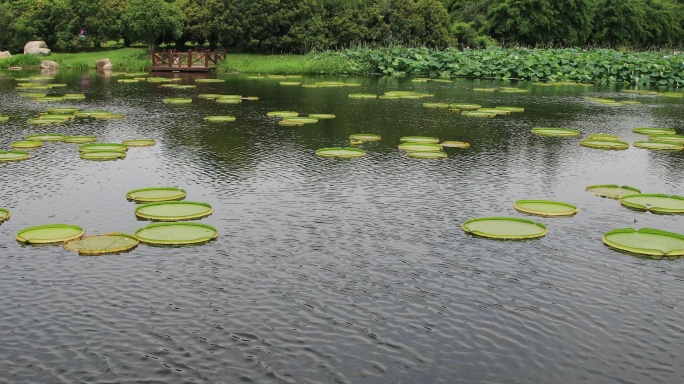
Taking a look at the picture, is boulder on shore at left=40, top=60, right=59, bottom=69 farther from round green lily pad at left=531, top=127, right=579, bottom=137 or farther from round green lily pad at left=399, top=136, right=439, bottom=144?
round green lily pad at left=531, top=127, right=579, bottom=137

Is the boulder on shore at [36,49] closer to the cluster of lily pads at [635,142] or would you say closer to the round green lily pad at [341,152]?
the round green lily pad at [341,152]

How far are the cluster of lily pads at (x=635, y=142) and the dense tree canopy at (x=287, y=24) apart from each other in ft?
99.9

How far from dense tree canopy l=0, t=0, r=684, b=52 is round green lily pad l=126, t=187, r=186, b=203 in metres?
37.8

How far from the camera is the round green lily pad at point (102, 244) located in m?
12.4

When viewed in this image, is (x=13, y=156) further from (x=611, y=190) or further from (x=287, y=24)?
(x=287, y=24)

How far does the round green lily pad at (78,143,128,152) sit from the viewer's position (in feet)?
66.1

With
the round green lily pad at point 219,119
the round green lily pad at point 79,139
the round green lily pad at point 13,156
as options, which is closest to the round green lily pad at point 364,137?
the round green lily pad at point 219,119

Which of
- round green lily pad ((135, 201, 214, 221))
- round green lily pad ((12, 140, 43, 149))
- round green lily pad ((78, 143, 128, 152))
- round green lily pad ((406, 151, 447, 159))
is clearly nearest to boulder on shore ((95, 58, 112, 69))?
round green lily pad ((12, 140, 43, 149))

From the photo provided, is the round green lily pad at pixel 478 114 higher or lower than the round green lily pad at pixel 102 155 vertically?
higher

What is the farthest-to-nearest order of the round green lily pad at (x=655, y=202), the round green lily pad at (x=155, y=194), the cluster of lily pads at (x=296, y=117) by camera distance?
the cluster of lily pads at (x=296, y=117) → the round green lily pad at (x=155, y=194) → the round green lily pad at (x=655, y=202)

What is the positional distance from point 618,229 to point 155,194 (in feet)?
30.3

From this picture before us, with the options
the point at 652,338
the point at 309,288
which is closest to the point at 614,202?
the point at 652,338

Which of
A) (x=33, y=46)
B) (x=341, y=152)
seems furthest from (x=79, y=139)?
(x=33, y=46)

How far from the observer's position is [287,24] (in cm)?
5353
